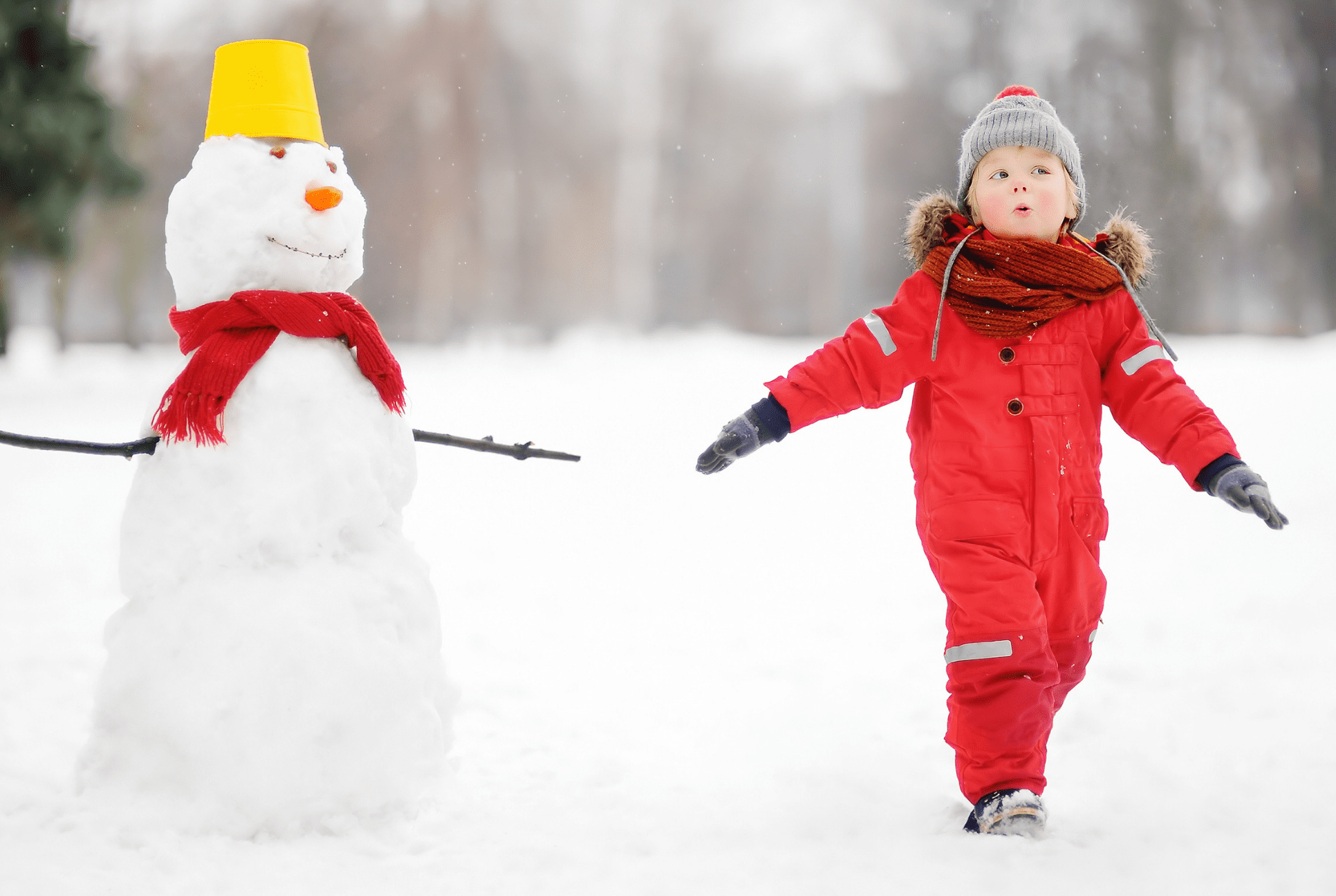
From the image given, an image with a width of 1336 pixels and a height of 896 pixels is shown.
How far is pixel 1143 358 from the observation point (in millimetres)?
1790

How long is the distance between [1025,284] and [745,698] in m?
1.24

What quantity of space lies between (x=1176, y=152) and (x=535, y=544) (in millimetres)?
6451

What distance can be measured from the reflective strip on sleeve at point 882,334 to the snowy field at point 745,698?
0.82 meters

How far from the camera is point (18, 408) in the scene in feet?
24.3

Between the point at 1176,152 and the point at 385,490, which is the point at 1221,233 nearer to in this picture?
the point at 1176,152

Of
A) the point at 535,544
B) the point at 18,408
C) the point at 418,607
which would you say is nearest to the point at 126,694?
the point at 418,607

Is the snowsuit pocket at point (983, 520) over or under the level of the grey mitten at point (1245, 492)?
under

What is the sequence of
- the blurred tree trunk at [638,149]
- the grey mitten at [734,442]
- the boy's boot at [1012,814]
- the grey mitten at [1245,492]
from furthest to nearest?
the blurred tree trunk at [638,149] → the grey mitten at [734,442] → the boy's boot at [1012,814] → the grey mitten at [1245,492]

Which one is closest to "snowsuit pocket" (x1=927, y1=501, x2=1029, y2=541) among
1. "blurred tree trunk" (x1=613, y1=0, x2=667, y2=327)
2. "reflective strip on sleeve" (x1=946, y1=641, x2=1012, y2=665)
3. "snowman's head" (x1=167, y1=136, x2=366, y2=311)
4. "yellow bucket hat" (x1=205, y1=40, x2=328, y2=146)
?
"reflective strip on sleeve" (x1=946, y1=641, x2=1012, y2=665)

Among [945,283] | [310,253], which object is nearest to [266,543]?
[310,253]


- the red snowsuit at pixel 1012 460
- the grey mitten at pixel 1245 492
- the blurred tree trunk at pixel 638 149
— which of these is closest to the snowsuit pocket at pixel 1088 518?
the red snowsuit at pixel 1012 460

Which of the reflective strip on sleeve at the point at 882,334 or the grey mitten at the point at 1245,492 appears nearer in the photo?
the grey mitten at the point at 1245,492

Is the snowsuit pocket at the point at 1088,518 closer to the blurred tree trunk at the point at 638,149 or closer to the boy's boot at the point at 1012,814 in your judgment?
the boy's boot at the point at 1012,814

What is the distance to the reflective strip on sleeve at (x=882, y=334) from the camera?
182 centimetres
